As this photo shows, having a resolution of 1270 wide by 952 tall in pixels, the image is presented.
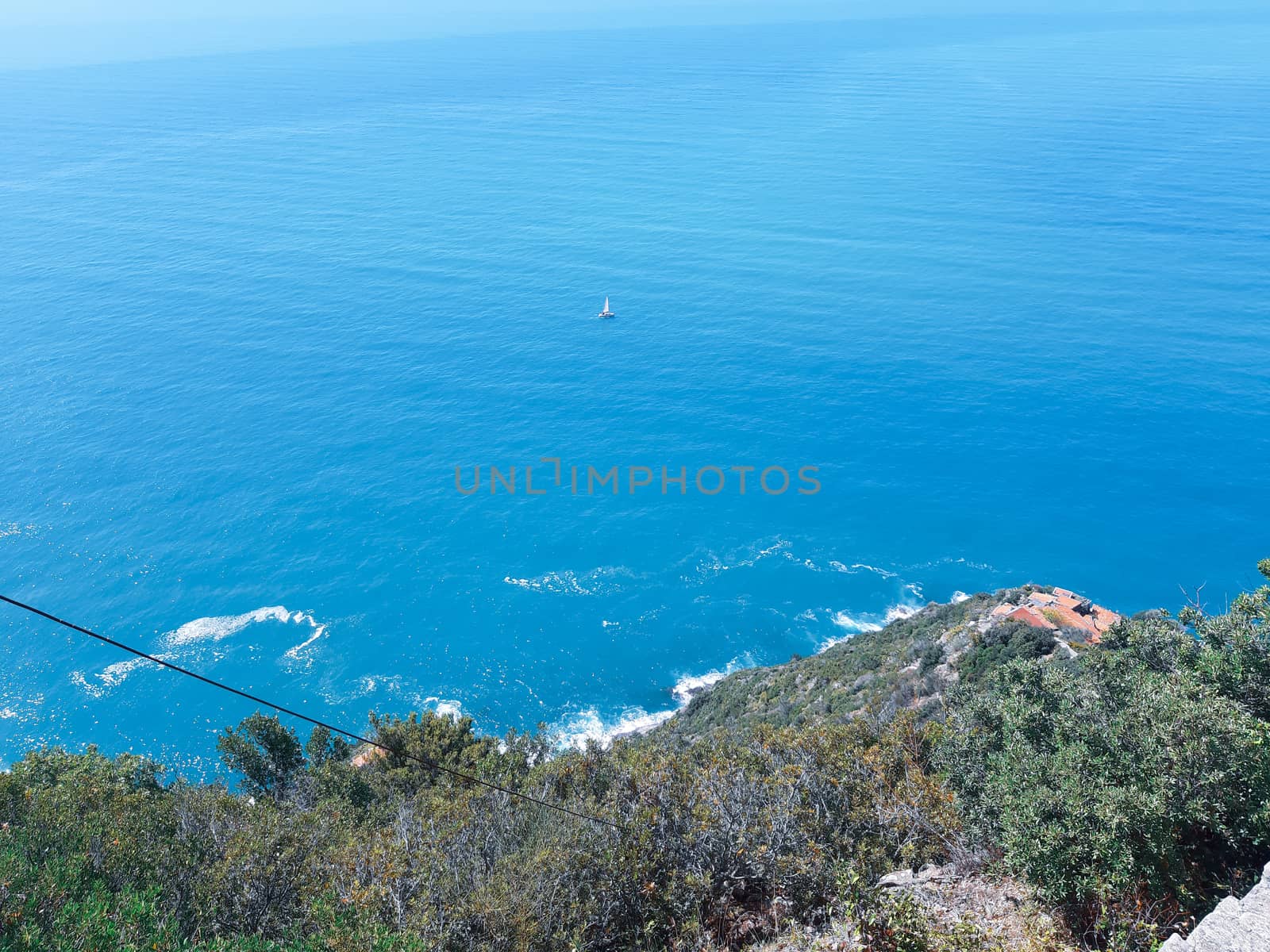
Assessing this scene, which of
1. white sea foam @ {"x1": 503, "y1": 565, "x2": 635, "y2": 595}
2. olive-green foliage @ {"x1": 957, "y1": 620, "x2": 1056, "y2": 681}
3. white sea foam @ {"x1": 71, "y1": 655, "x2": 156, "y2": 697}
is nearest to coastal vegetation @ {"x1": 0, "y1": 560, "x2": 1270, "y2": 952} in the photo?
olive-green foliage @ {"x1": 957, "y1": 620, "x2": 1056, "y2": 681}

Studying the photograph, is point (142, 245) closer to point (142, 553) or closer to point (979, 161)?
point (142, 553)

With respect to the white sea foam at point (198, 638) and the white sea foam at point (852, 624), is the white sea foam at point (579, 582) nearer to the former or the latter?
the white sea foam at point (198, 638)

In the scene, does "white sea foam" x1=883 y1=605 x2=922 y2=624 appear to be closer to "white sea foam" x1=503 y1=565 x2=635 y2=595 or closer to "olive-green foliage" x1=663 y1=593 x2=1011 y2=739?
"olive-green foliage" x1=663 y1=593 x2=1011 y2=739

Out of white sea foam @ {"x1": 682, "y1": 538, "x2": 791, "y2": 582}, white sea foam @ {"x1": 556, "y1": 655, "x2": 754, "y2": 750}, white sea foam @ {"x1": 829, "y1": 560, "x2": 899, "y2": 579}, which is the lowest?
white sea foam @ {"x1": 556, "y1": 655, "x2": 754, "y2": 750}

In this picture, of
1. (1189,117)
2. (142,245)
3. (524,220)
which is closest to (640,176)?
(524,220)

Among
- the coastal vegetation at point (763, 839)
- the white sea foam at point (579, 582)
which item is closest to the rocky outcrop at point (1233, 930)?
the coastal vegetation at point (763, 839)

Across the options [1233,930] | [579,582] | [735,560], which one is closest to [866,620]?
[735,560]
